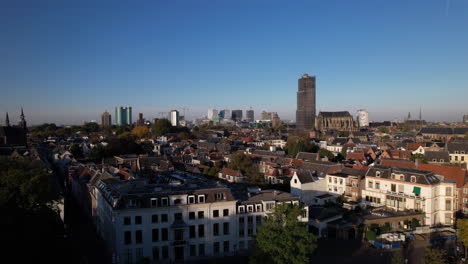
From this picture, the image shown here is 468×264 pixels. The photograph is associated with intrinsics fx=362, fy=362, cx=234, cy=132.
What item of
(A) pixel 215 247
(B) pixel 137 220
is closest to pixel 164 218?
(B) pixel 137 220

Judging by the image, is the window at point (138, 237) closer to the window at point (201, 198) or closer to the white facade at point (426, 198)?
the window at point (201, 198)

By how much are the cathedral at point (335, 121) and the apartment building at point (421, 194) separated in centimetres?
12079

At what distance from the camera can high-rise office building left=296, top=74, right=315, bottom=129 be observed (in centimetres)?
18850

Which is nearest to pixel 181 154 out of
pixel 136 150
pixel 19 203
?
pixel 136 150

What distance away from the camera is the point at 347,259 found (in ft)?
106

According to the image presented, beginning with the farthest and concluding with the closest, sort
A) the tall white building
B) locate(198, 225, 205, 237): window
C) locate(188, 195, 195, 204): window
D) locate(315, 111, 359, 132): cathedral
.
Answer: locate(315, 111, 359, 132): cathedral
locate(198, 225, 205, 237): window
locate(188, 195, 195, 204): window
the tall white building

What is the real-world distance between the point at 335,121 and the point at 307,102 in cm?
2594

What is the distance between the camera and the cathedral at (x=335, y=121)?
166 m

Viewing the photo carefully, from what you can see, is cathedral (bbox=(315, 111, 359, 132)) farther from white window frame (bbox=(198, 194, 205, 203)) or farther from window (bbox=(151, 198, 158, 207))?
window (bbox=(151, 198, 158, 207))

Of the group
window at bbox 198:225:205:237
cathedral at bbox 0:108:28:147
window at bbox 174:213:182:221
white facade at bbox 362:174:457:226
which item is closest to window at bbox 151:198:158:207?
window at bbox 174:213:182:221

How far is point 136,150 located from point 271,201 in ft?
195

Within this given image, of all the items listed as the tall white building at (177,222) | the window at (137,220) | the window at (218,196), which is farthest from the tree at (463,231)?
the window at (137,220)

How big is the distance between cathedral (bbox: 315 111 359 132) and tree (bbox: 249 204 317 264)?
143399mm

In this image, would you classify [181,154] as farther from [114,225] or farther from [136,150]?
[114,225]
